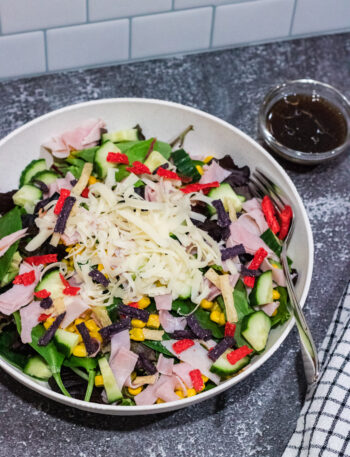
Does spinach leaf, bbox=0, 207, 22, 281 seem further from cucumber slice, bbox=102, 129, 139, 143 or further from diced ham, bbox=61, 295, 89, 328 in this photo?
cucumber slice, bbox=102, 129, 139, 143

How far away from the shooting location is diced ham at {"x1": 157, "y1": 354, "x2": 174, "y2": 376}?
1756mm

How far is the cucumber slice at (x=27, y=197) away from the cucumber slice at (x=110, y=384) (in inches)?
18.4

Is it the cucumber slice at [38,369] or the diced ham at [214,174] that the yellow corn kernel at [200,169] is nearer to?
the diced ham at [214,174]

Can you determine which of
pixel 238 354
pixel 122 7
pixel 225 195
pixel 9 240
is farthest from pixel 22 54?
pixel 238 354

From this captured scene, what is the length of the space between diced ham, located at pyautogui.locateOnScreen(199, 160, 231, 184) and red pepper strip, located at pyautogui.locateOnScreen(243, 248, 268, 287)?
0.24 m

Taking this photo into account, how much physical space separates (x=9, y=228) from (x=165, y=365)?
507 mm

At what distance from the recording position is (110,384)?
1.72 m

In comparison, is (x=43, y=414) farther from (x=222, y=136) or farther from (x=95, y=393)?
(x=222, y=136)

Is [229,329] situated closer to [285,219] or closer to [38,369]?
[285,219]

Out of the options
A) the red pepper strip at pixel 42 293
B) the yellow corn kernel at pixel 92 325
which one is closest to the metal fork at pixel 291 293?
the yellow corn kernel at pixel 92 325

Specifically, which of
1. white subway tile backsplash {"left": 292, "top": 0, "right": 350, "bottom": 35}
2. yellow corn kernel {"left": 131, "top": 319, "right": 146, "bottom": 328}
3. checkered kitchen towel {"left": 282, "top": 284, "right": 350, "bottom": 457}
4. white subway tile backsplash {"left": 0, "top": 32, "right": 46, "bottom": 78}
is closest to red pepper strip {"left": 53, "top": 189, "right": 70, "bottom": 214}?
yellow corn kernel {"left": 131, "top": 319, "right": 146, "bottom": 328}

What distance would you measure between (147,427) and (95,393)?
178mm

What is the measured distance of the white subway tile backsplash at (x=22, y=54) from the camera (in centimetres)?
216

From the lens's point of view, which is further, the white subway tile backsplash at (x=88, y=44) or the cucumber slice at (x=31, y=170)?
the white subway tile backsplash at (x=88, y=44)
